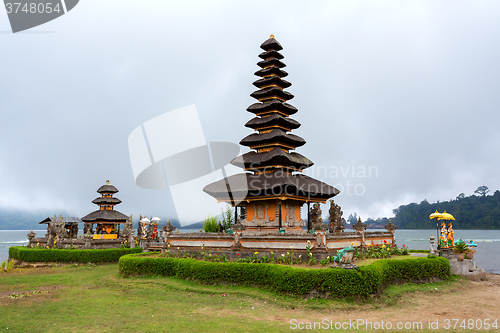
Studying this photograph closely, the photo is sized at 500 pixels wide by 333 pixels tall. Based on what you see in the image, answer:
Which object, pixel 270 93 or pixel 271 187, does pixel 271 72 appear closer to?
pixel 270 93

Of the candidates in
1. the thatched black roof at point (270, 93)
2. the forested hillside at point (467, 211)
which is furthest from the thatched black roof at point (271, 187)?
the forested hillside at point (467, 211)

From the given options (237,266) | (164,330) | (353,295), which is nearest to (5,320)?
(164,330)

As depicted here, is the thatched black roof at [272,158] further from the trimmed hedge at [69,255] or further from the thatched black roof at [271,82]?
the trimmed hedge at [69,255]

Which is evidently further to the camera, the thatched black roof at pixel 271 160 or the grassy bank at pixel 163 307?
the thatched black roof at pixel 271 160

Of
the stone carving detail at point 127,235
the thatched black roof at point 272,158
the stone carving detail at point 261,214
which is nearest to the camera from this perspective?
the thatched black roof at point 272,158

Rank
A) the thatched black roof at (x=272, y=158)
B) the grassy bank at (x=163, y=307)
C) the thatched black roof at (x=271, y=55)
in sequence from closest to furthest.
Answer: the grassy bank at (x=163, y=307) < the thatched black roof at (x=272, y=158) < the thatched black roof at (x=271, y=55)

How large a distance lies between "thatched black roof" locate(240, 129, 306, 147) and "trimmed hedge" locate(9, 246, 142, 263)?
53.7 feet

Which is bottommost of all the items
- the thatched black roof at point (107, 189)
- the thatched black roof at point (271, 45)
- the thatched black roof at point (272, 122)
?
the thatched black roof at point (107, 189)

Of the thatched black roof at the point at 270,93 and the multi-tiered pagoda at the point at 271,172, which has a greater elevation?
the thatched black roof at the point at 270,93

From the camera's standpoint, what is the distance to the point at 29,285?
65.7ft

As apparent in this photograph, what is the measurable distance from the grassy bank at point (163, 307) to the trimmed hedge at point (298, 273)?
1.60ft

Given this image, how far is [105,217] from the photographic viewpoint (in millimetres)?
38969

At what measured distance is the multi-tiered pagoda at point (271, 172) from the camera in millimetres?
25625

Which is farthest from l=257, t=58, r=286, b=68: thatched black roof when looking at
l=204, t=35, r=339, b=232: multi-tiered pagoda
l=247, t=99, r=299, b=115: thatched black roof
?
l=247, t=99, r=299, b=115: thatched black roof
